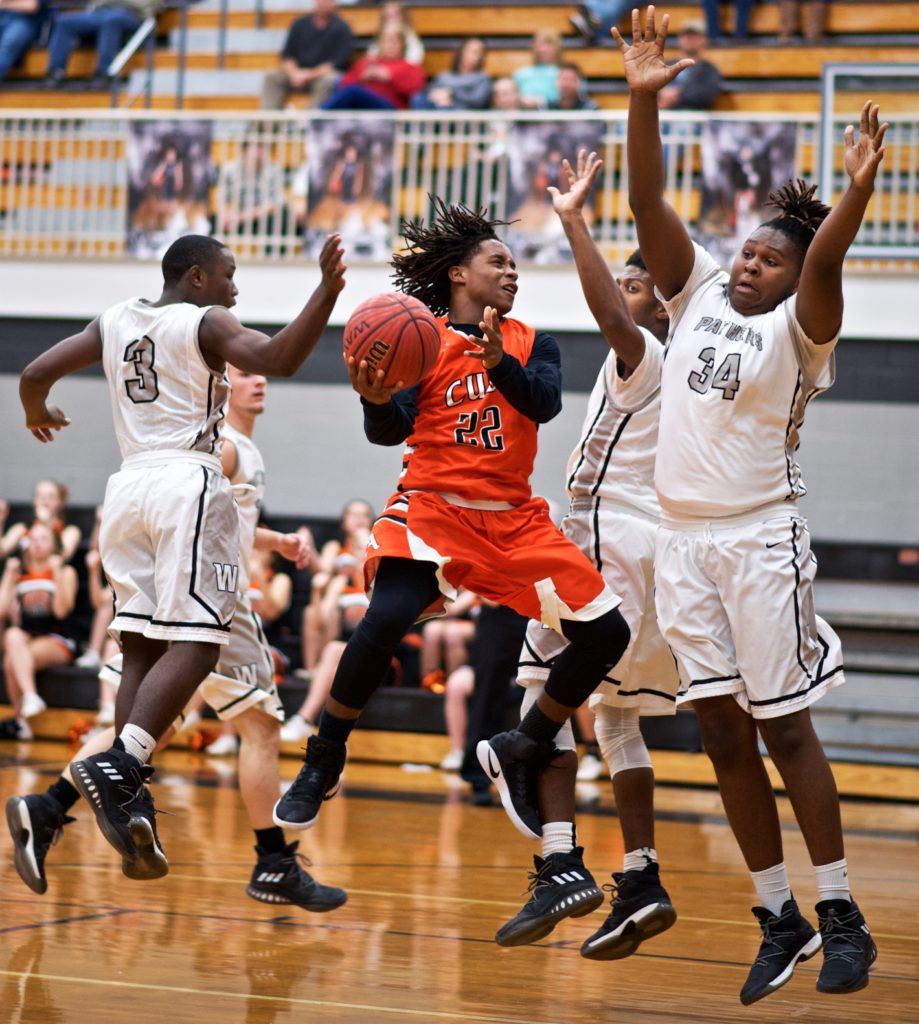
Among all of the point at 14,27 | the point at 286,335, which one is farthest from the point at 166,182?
the point at 286,335

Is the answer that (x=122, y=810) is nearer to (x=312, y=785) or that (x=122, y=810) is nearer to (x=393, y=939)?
(x=312, y=785)

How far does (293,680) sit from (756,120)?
5.40 metres

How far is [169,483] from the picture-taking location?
4.49 m

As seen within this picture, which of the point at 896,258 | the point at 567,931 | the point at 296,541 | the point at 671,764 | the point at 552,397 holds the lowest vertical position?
the point at 671,764

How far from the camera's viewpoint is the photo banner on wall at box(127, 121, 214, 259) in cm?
1230

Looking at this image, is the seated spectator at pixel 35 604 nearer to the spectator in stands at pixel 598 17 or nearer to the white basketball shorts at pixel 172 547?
the white basketball shorts at pixel 172 547

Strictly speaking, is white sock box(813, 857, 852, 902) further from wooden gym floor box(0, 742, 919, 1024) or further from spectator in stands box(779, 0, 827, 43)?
spectator in stands box(779, 0, 827, 43)

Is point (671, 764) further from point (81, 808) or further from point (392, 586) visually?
point (392, 586)

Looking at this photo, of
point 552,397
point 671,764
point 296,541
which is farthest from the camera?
point 671,764

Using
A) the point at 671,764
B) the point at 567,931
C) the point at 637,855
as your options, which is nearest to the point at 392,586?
the point at 637,855

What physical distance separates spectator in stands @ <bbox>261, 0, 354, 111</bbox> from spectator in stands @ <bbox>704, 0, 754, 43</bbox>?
3259 millimetres

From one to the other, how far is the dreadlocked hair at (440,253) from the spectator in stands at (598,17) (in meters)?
Answer: 9.35

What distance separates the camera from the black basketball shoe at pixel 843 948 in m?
3.80

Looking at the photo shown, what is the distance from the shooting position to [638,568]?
15.6ft
